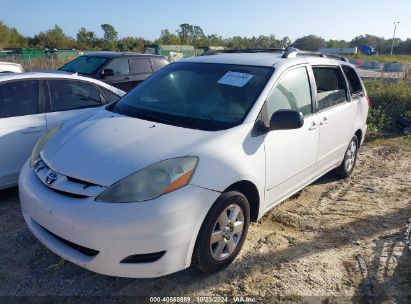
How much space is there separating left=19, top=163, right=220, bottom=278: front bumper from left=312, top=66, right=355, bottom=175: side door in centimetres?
209

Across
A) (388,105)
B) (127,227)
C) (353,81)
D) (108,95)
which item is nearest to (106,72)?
(108,95)

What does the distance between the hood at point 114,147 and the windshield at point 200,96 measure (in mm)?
200

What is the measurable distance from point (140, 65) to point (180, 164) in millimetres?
7594

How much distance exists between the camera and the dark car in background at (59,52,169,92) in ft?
29.2

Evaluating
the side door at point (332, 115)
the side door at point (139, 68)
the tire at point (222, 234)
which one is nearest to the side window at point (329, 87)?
the side door at point (332, 115)

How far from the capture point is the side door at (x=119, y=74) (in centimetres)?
895

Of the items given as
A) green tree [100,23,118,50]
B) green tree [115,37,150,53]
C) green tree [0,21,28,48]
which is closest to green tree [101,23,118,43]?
green tree [100,23,118,50]

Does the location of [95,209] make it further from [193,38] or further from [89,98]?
[193,38]

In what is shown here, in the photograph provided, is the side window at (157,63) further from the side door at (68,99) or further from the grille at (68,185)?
the grille at (68,185)

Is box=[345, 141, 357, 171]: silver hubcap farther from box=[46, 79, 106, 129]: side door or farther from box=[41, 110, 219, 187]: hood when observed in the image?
box=[46, 79, 106, 129]: side door

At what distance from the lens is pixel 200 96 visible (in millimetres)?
3523

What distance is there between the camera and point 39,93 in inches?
178

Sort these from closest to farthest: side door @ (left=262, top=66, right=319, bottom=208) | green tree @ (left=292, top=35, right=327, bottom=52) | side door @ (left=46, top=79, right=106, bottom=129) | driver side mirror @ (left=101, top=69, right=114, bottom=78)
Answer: side door @ (left=262, top=66, right=319, bottom=208), side door @ (left=46, top=79, right=106, bottom=129), driver side mirror @ (left=101, top=69, right=114, bottom=78), green tree @ (left=292, top=35, right=327, bottom=52)

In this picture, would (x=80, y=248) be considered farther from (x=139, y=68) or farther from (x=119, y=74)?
(x=139, y=68)
